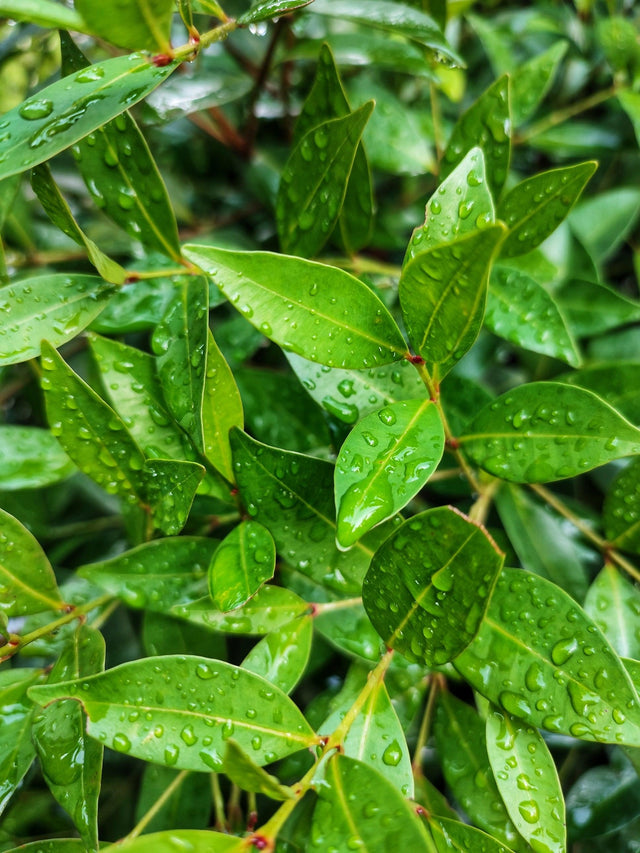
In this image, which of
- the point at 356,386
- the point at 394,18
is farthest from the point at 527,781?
the point at 394,18

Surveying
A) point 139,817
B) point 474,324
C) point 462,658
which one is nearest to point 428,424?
point 474,324

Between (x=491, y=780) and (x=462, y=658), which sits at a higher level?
(x=462, y=658)

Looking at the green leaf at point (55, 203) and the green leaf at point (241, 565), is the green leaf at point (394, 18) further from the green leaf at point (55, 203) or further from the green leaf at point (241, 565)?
the green leaf at point (241, 565)

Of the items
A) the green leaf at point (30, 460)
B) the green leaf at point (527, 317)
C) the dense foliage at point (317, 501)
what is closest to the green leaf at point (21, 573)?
the dense foliage at point (317, 501)

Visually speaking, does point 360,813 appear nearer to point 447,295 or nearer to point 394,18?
point 447,295

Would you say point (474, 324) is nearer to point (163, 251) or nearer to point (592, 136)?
point (163, 251)

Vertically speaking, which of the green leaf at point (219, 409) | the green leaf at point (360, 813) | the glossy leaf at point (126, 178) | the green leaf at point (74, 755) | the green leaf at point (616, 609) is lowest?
the green leaf at point (616, 609)
